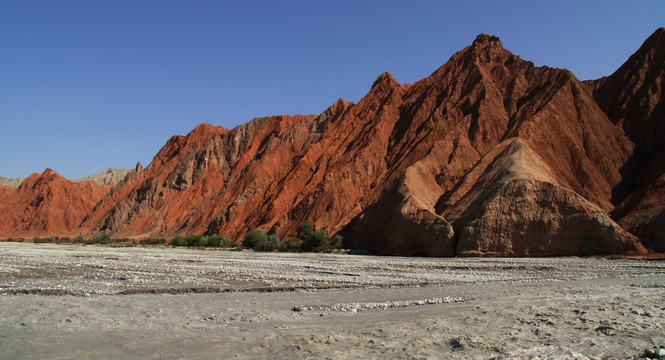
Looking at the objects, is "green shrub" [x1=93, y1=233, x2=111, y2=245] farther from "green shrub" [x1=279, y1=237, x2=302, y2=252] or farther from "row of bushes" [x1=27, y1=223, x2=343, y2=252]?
"green shrub" [x1=279, y1=237, x2=302, y2=252]

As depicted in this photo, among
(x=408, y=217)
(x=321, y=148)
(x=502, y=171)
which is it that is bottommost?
(x=408, y=217)

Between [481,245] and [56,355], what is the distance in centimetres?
3482

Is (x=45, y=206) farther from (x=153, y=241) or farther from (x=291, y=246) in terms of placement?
(x=291, y=246)

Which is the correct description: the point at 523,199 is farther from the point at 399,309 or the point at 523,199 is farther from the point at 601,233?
the point at 399,309

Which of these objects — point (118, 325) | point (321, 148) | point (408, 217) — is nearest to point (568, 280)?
point (118, 325)

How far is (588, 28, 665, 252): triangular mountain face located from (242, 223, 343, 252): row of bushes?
2921 cm

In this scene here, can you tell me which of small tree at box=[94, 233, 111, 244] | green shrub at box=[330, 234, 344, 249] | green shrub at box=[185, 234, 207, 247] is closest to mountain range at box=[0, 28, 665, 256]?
green shrub at box=[330, 234, 344, 249]

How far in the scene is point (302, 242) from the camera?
55281 mm

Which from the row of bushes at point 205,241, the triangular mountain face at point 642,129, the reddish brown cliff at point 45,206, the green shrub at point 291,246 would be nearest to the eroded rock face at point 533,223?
the triangular mountain face at point 642,129

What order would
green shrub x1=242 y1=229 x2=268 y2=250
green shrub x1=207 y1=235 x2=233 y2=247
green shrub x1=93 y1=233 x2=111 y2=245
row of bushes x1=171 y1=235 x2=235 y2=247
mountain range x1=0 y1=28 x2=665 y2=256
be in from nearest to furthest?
mountain range x1=0 y1=28 x2=665 y2=256, green shrub x1=242 y1=229 x2=268 y2=250, green shrub x1=207 y1=235 x2=233 y2=247, row of bushes x1=171 y1=235 x2=235 y2=247, green shrub x1=93 y1=233 x2=111 y2=245

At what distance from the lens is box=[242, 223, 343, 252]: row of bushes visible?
171ft

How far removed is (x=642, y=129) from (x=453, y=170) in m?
24.5

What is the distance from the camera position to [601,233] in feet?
113

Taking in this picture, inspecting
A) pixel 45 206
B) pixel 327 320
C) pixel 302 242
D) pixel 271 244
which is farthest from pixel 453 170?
pixel 45 206
